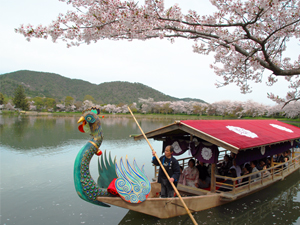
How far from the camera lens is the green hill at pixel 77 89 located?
91562 millimetres

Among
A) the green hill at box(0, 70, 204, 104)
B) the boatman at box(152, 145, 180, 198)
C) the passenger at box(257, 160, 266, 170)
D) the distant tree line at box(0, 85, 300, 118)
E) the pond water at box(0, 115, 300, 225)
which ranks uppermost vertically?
the green hill at box(0, 70, 204, 104)

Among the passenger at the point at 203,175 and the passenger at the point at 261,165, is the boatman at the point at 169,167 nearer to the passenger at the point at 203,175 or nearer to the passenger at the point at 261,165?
the passenger at the point at 203,175

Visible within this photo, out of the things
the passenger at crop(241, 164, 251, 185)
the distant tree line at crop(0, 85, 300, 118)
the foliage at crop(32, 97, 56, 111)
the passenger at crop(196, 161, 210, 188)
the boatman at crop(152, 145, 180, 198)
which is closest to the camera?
the boatman at crop(152, 145, 180, 198)

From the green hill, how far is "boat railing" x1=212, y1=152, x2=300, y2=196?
83345 millimetres

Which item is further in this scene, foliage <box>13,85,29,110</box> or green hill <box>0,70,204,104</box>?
green hill <box>0,70,204,104</box>

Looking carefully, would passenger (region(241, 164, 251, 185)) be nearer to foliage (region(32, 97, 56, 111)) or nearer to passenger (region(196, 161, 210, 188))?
passenger (region(196, 161, 210, 188))

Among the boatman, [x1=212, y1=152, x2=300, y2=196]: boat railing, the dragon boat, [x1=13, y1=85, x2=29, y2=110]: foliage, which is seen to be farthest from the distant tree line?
the boatman

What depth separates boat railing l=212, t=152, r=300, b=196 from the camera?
5.92 metres

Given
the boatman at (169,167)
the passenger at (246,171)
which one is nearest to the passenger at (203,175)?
the passenger at (246,171)

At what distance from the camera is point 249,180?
6.32m

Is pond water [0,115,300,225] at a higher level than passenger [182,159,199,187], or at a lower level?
lower

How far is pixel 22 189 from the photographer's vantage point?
7.57 meters

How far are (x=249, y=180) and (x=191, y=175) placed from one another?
1.67m

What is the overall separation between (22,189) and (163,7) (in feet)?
24.5
